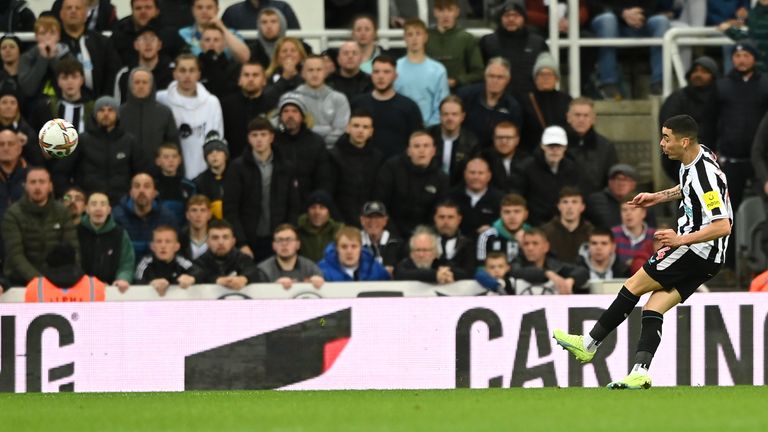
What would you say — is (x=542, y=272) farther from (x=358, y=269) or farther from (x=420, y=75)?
(x=420, y=75)

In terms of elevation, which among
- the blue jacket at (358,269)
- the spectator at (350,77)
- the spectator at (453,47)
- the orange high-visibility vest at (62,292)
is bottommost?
the orange high-visibility vest at (62,292)

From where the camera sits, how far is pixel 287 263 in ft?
49.1

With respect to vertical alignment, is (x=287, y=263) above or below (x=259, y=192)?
below

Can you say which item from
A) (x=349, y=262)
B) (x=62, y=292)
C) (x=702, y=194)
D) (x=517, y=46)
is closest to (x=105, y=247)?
(x=62, y=292)

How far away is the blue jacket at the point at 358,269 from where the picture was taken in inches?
592

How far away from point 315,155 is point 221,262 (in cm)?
152

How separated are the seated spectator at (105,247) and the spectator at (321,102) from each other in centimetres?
209

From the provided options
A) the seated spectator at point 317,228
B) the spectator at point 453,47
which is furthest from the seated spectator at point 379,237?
the spectator at point 453,47

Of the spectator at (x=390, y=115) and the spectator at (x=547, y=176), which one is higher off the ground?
the spectator at (x=390, y=115)

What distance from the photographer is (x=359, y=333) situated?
13977 mm

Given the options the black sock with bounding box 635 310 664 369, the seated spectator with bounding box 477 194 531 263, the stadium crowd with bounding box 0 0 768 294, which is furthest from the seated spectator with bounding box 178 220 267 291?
the black sock with bounding box 635 310 664 369

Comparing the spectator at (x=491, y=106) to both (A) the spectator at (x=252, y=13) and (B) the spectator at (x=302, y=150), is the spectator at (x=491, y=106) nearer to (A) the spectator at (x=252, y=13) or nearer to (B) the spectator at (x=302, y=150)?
(B) the spectator at (x=302, y=150)

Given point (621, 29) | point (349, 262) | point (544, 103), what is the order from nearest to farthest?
1. point (349, 262)
2. point (544, 103)
3. point (621, 29)

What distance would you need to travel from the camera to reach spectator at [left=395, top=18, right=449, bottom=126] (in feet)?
54.6
